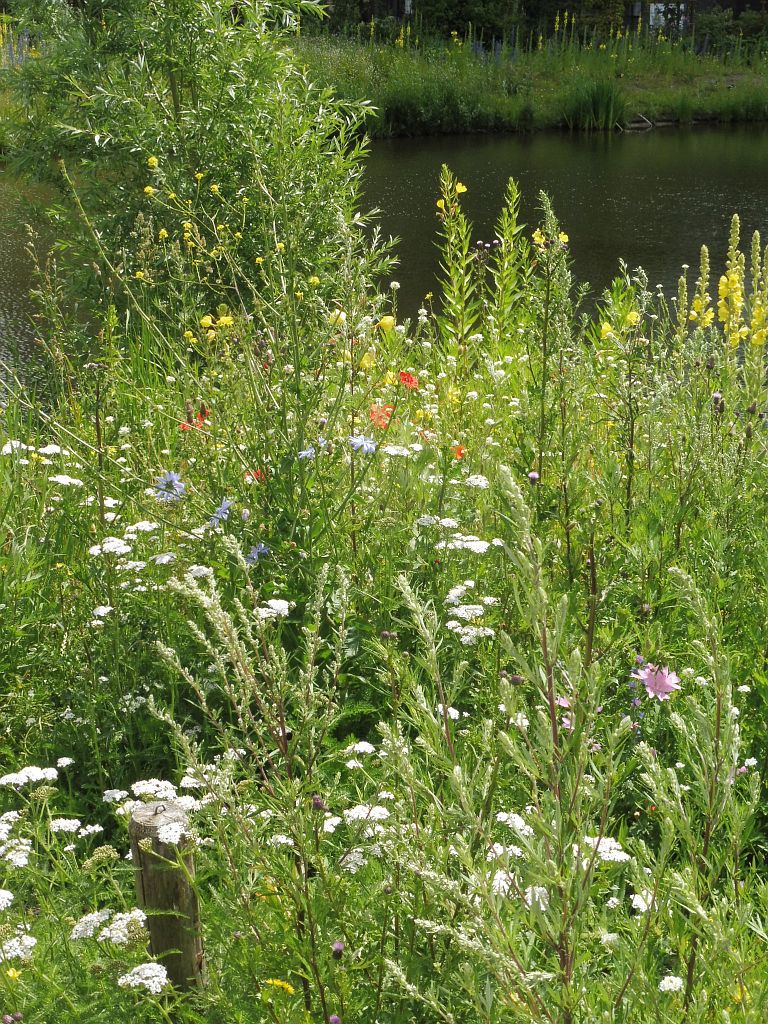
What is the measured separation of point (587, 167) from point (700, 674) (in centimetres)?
1304

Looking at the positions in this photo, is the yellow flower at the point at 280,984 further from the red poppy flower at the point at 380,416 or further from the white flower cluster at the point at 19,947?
the red poppy flower at the point at 380,416

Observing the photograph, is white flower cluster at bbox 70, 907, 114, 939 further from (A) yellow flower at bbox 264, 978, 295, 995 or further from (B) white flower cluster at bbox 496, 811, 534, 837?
(B) white flower cluster at bbox 496, 811, 534, 837

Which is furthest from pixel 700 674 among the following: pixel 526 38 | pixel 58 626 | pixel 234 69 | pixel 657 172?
pixel 526 38

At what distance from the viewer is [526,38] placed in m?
24.9

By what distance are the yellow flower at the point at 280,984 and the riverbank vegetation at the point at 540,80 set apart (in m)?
16.7

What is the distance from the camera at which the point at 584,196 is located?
12562 millimetres

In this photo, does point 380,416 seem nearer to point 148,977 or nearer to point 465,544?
point 465,544

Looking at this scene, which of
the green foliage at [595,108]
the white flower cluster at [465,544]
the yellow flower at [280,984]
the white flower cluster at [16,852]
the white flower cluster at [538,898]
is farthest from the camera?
the green foliage at [595,108]

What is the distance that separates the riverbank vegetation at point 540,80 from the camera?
18.2 m

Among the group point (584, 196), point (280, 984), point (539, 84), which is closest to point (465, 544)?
point (280, 984)

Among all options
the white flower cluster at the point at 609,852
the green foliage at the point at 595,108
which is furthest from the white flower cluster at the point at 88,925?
the green foliage at the point at 595,108

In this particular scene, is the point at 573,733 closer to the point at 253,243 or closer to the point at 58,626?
the point at 58,626

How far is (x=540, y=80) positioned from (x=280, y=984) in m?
21.3

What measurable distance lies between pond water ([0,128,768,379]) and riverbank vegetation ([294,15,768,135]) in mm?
809
